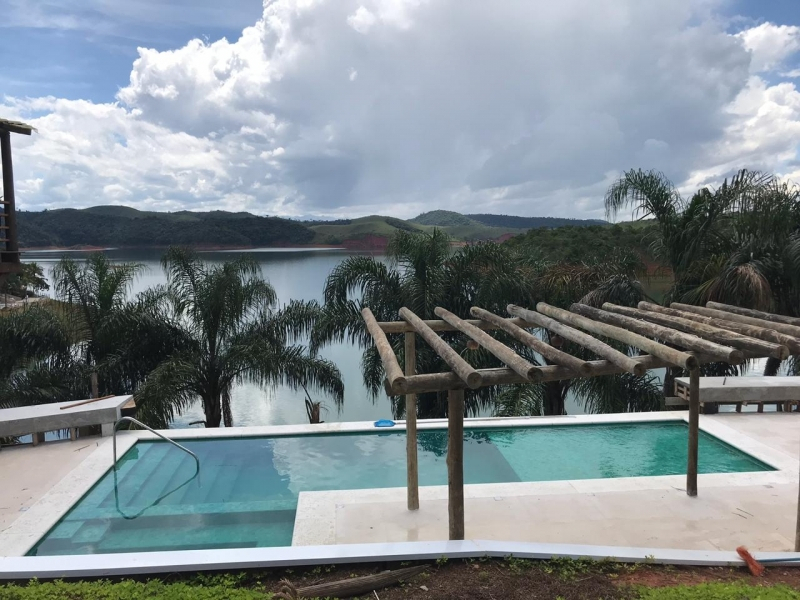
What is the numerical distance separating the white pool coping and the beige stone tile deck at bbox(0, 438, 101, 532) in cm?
12

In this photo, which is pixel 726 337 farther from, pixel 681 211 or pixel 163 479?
pixel 163 479

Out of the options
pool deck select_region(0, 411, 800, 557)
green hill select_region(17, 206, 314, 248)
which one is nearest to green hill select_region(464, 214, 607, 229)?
green hill select_region(17, 206, 314, 248)

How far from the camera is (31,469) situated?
7.54 m

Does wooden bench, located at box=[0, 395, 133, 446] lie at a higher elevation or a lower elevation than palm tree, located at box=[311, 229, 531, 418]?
lower

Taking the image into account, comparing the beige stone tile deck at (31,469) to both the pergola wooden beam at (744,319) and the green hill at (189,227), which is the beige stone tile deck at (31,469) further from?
the green hill at (189,227)

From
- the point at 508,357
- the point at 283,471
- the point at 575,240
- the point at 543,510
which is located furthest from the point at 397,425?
the point at 575,240

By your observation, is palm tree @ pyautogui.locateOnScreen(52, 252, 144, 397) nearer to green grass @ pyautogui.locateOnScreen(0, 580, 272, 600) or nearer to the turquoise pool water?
the turquoise pool water

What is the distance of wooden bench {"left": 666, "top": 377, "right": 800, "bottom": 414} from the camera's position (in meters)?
9.23

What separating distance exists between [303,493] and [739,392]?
6911 millimetres

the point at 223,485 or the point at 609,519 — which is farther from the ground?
the point at 609,519

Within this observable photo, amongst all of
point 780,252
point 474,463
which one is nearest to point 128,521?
point 474,463

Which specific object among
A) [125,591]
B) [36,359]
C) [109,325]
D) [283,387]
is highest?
[109,325]

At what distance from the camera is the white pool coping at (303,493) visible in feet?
14.3

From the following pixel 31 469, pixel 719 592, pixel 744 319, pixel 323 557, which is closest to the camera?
pixel 719 592
